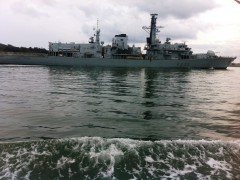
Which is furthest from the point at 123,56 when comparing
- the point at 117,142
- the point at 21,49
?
the point at 117,142

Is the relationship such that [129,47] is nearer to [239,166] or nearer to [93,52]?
[93,52]

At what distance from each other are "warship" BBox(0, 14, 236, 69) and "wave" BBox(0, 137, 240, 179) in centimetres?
8925

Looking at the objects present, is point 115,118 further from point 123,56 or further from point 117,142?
point 123,56

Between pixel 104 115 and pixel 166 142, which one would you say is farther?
pixel 104 115

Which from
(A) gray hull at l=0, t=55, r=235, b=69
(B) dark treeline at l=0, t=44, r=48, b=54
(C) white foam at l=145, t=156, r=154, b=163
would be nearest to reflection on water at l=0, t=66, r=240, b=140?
(C) white foam at l=145, t=156, r=154, b=163

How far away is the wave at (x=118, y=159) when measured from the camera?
8680 mm

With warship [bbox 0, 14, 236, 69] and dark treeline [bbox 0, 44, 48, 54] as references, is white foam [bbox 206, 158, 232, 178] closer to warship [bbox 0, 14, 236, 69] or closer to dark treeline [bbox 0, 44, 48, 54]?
warship [bbox 0, 14, 236, 69]

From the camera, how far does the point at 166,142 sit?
36.4ft

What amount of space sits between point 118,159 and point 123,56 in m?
95.0

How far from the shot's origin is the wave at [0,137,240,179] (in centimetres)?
868

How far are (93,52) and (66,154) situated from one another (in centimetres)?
9409

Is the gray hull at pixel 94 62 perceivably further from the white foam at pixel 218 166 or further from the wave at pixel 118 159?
the white foam at pixel 218 166

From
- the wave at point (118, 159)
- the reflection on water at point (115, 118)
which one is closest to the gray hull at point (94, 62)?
the reflection on water at point (115, 118)

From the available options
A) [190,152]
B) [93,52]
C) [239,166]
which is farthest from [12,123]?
[93,52]
